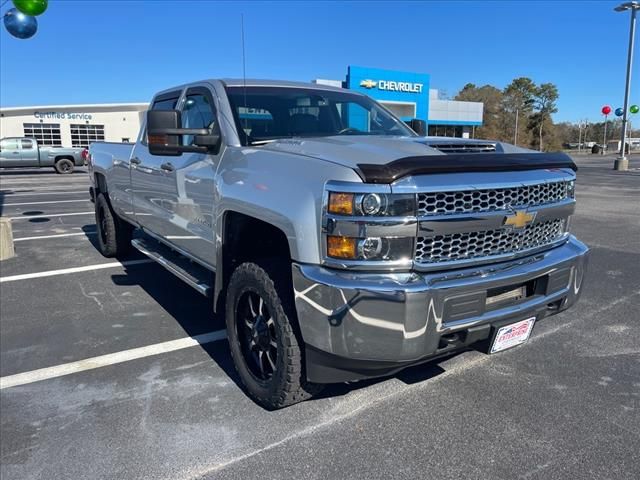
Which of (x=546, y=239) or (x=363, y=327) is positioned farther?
(x=546, y=239)

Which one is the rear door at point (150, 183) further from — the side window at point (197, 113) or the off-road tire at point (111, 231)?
the off-road tire at point (111, 231)

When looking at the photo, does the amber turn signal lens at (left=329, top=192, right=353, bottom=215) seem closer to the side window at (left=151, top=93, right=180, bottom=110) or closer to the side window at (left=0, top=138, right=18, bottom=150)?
the side window at (left=151, top=93, right=180, bottom=110)

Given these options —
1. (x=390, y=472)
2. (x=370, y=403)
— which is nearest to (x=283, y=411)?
(x=370, y=403)

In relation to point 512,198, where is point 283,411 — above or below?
below

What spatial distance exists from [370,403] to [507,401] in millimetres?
824

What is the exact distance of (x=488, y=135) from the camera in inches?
2591

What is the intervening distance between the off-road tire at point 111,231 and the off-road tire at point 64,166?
20810mm

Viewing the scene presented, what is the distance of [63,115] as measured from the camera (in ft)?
131

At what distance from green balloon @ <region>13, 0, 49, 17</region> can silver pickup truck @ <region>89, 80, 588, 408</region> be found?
945cm

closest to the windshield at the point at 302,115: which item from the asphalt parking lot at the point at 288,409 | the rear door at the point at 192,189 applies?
the rear door at the point at 192,189

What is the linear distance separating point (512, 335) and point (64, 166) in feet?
87.8

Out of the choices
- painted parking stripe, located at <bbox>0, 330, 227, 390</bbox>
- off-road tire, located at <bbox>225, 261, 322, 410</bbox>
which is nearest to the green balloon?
painted parking stripe, located at <bbox>0, 330, 227, 390</bbox>

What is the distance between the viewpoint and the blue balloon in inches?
475

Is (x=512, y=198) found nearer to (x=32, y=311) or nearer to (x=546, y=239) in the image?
(x=546, y=239)
